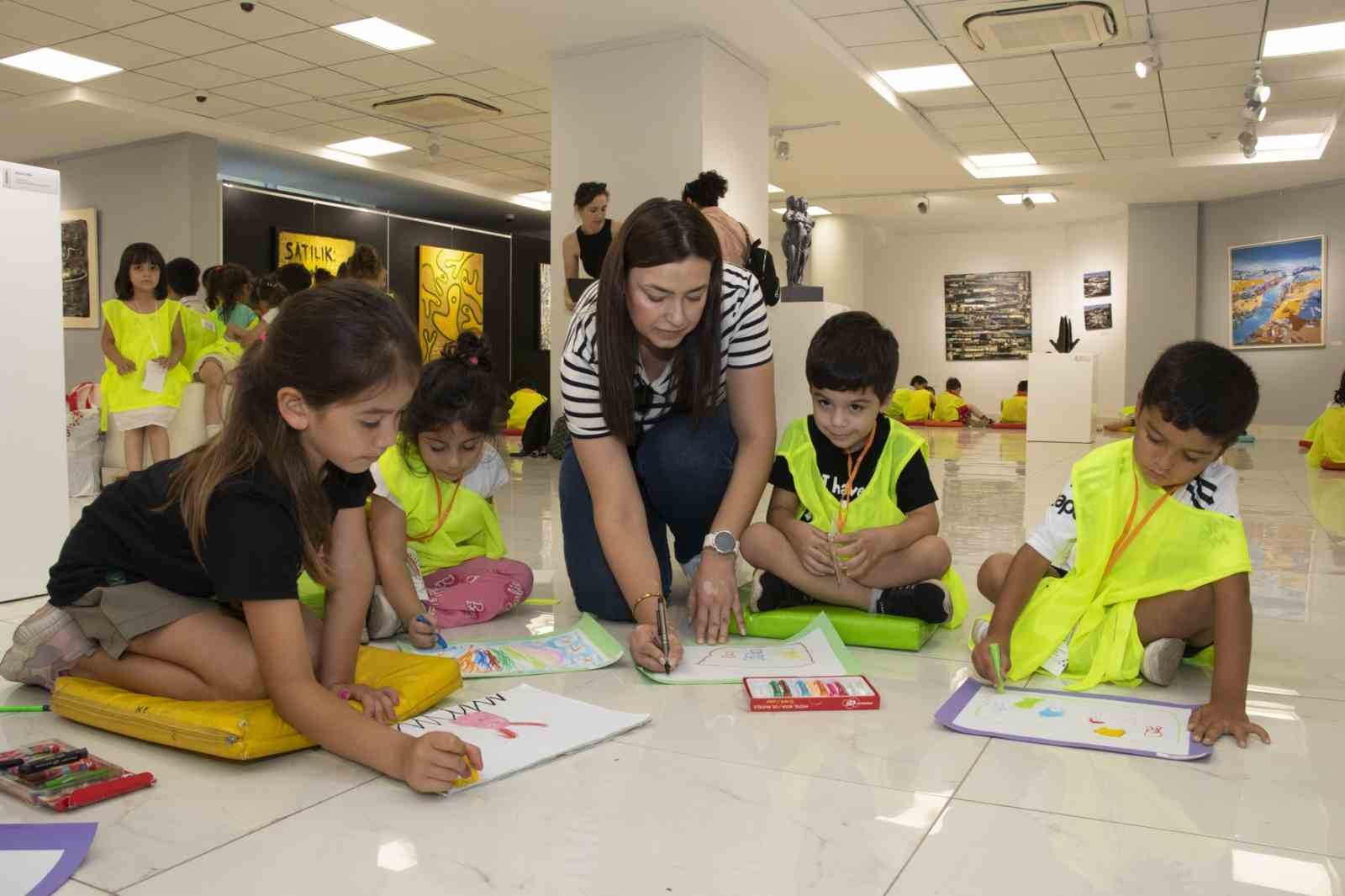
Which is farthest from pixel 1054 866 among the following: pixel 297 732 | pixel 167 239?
pixel 167 239

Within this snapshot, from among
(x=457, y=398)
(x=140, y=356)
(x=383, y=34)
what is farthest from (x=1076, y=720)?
(x=383, y=34)

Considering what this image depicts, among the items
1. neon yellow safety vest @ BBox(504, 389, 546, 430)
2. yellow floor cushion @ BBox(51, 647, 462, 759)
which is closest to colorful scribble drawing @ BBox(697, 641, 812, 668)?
yellow floor cushion @ BBox(51, 647, 462, 759)

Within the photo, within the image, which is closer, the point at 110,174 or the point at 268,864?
the point at 268,864

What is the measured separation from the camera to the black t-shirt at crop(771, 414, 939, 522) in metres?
2.40

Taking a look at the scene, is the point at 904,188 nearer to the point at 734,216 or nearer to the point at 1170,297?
the point at 1170,297

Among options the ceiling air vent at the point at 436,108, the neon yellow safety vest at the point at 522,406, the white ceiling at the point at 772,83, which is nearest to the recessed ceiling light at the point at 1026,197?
the white ceiling at the point at 772,83

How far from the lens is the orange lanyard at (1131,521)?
6.44 feet

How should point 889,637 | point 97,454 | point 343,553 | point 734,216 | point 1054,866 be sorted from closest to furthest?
point 1054,866, point 343,553, point 889,637, point 97,454, point 734,216

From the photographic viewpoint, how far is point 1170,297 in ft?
44.0

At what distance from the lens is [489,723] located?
1672mm

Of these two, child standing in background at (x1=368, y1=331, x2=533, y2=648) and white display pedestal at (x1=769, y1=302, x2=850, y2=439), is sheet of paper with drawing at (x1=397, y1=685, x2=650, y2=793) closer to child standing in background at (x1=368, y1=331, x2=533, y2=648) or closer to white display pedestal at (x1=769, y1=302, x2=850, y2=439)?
child standing in background at (x1=368, y1=331, x2=533, y2=648)

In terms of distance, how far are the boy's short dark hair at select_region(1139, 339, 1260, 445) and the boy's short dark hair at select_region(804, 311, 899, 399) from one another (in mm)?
591

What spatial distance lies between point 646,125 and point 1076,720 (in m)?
5.51

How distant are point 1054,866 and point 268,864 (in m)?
0.87
